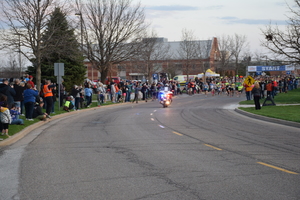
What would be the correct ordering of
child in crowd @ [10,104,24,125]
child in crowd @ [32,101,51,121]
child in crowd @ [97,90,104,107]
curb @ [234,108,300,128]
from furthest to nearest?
child in crowd @ [97,90,104,107], child in crowd @ [32,101,51,121], curb @ [234,108,300,128], child in crowd @ [10,104,24,125]

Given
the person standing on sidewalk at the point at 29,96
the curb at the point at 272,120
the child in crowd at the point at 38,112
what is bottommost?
the curb at the point at 272,120

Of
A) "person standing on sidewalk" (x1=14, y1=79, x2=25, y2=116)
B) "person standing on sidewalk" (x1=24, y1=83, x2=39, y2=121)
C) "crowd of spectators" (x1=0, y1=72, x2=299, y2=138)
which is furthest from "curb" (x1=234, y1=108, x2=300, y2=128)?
"person standing on sidewalk" (x1=14, y1=79, x2=25, y2=116)

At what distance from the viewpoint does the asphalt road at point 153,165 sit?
737 centimetres

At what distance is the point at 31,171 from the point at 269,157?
5.67 meters

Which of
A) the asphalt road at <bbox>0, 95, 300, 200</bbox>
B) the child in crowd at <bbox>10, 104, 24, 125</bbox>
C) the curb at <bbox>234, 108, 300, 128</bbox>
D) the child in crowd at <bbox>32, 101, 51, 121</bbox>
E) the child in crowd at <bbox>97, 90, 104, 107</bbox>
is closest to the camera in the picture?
the asphalt road at <bbox>0, 95, 300, 200</bbox>

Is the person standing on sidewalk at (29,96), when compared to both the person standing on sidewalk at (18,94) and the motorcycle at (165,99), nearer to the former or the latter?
the person standing on sidewalk at (18,94)

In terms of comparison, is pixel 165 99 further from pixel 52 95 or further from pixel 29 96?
pixel 29 96

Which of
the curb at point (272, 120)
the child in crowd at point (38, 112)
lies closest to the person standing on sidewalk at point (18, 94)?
the child in crowd at point (38, 112)

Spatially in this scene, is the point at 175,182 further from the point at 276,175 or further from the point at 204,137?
the point at 204,137

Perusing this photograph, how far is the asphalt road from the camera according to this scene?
737 cm

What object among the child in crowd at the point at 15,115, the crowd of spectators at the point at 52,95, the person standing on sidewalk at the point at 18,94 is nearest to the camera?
the child in crowd at the point at 15,115

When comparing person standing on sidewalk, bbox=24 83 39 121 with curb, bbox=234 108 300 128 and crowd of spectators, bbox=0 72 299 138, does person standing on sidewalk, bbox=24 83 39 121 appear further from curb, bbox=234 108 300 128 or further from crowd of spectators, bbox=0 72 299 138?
curb, bbox=234 108 300 128

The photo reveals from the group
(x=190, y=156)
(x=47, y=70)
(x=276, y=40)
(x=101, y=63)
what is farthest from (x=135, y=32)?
(x=190, y=156)

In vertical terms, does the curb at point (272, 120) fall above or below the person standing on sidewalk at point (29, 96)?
below
